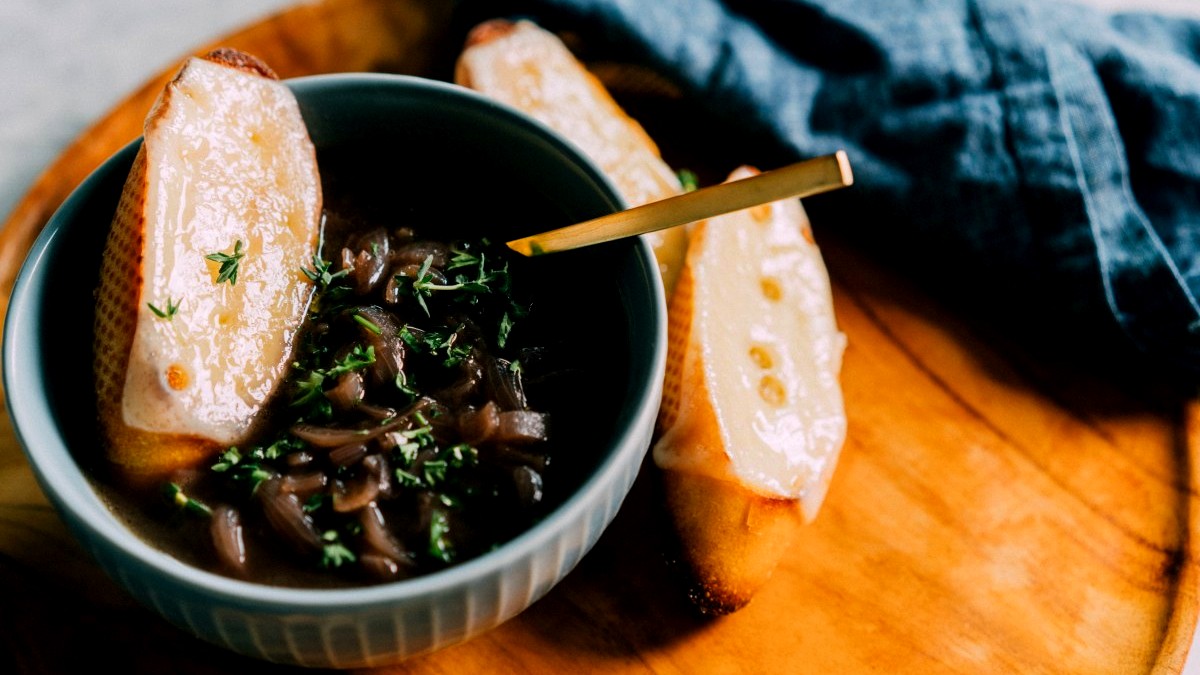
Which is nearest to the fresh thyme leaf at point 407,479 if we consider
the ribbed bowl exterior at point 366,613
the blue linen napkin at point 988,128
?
the ribbed bowl exterior at point 366,613

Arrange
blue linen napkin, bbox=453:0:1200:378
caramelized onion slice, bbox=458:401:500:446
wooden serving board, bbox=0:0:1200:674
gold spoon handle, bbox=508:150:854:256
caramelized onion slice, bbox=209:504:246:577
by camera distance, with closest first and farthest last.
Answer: gold spoon handle, bbox=508:150:854:256, caramelized onion slice, bbox=209:504:246:577, caramelized onion slice, bbox=458:401:500:446, wooden serving board, bbox=0:0:1200:674, blue linen napkin, bbox=453:0:1200:378

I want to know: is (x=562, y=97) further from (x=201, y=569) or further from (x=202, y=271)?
(x=201, y=569)

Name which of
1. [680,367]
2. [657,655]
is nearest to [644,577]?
[657,655]

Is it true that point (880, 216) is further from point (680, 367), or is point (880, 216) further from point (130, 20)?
point (130, 20)

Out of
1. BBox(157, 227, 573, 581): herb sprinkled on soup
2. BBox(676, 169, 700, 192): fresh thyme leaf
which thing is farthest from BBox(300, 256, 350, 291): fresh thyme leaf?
BBox(676, 169, 700, 192): fresh thyme leaf

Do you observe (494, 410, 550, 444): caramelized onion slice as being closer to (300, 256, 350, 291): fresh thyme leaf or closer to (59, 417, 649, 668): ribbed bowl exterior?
(59, 417, 649, 668): ribbed bowl exterior

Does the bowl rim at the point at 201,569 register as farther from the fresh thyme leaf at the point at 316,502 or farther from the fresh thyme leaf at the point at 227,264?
the fresh thyme leaf at the point at 227,264
